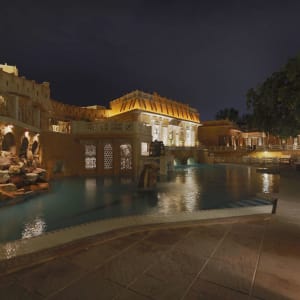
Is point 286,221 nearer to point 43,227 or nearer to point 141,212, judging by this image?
point 141,212

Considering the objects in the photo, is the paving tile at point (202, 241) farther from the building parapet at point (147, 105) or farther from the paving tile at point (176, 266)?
the building parapet at point (147, 105)

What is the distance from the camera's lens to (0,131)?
11.8 metres

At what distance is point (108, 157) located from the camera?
1964cm

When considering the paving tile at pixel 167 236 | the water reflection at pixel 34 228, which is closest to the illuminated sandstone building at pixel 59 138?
the water reflection at pixel 34 228

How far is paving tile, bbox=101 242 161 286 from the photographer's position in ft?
9.28

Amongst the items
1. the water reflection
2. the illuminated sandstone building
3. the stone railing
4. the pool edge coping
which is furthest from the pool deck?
the stone railing

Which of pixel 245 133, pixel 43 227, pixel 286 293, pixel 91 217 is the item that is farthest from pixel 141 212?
pixel 245 133

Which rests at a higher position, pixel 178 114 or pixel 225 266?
pixel 178 114

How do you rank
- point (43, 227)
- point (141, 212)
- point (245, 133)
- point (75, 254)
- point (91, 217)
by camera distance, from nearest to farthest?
point (75, 254) → point (43, 227) → point (91, 217) → point (141, 212) → point (245, 133)

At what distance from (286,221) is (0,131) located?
1365cm

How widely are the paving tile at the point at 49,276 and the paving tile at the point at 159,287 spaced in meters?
0.85

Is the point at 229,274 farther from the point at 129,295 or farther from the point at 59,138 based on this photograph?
the point at 59,138

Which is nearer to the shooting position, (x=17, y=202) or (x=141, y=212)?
(x=141, y=212)

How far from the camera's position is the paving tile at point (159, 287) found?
2451mm
